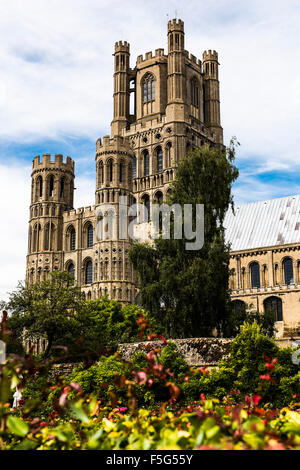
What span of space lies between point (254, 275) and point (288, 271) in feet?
10.4

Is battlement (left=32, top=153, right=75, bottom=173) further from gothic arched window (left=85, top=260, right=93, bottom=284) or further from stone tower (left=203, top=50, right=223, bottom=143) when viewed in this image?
stone tower (left=203, top=50, right=223, bottom=143)

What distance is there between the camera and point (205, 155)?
94.8 feet

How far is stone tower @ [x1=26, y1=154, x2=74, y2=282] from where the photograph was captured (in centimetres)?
6034

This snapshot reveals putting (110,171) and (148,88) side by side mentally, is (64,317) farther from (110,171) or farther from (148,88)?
(148,88)

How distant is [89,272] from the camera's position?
196 feet

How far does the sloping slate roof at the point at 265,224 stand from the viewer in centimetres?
5072

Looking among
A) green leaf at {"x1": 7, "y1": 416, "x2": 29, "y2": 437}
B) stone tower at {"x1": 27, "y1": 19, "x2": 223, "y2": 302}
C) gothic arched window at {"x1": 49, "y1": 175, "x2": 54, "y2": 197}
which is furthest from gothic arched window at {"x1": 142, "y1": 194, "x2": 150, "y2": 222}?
green leaf at {"x1": 7, "y1": 416, "x2": 29, "y2": 437}

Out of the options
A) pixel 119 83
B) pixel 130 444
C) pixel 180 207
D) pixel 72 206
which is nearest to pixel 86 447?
pixel 130 444

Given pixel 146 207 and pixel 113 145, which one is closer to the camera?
pixel 113 145

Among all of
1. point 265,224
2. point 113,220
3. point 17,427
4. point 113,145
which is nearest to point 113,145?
point 113,145

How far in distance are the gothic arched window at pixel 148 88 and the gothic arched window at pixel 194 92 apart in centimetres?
511

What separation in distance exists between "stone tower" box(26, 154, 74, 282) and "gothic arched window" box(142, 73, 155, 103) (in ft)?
51.0

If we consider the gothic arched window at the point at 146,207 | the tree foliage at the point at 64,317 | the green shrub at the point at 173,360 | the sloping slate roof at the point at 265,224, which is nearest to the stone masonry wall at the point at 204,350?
the green shrub at the point at 173,360

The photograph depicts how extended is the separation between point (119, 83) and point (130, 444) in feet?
237
